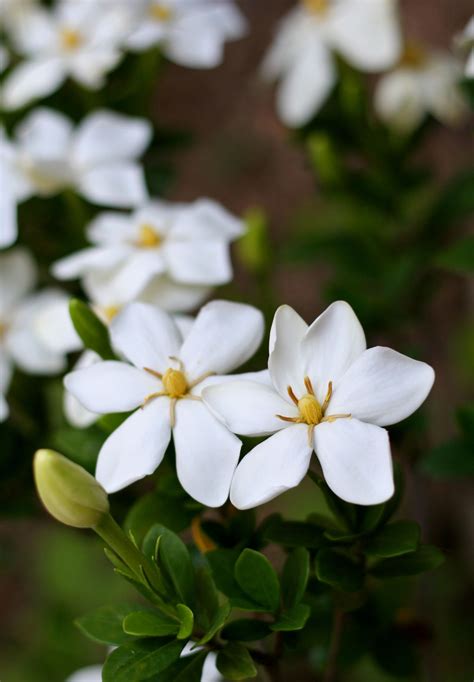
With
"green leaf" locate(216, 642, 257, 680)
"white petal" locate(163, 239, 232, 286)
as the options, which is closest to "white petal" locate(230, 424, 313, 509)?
"green leaf" locate(216, 642, 257, 680)

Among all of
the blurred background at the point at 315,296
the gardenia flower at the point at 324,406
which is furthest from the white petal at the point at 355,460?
the blurred background at the point at 315,296

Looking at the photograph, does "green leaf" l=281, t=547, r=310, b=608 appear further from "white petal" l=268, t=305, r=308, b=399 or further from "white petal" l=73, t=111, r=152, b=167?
"white petal" l=73, t=111, r=152, b=167

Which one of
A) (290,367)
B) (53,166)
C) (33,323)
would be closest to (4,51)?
(53,166)

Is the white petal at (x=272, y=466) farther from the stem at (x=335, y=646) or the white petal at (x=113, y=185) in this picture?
the white petal at (x=113, y=185)

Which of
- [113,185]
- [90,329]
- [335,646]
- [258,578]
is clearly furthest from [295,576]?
[113,185]

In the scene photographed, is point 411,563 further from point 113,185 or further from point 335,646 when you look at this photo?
point 113,185

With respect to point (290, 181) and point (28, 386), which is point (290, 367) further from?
point (290, 181)
